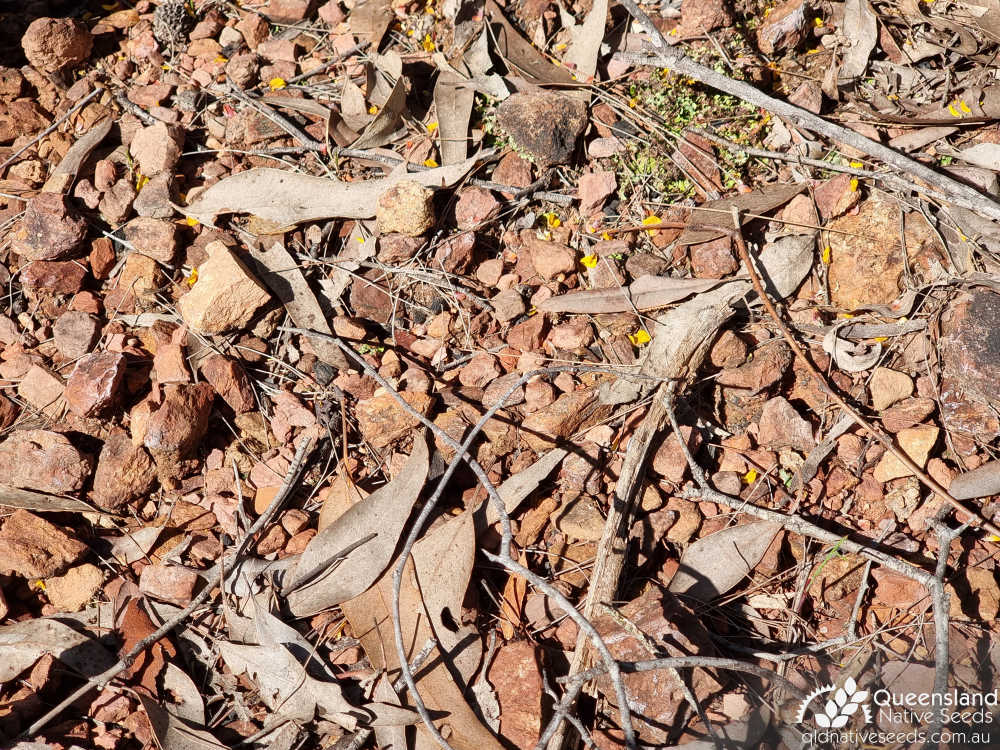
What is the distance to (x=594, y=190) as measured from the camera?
7.63ft

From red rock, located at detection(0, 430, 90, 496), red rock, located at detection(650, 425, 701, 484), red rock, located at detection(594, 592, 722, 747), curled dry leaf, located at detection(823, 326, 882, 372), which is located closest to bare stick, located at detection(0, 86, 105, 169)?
red rock, located at detection(0, 430, 90, 496)

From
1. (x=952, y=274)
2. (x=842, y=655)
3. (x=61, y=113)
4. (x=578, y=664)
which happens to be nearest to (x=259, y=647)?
(x=578, y=664)

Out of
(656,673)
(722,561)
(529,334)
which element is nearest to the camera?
(656,673)

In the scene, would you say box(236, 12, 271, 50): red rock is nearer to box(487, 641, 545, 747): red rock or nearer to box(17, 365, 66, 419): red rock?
box(17, 365, 66, 419): red rock

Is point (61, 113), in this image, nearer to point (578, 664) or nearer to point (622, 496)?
point (622, 496)

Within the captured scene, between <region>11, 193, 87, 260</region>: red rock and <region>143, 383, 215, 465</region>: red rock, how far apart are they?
0.73 meters

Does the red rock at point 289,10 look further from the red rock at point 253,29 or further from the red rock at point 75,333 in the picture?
→ the red rock at point 75,333

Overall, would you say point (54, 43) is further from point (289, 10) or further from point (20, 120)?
point (289, 10)

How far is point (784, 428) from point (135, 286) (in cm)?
228

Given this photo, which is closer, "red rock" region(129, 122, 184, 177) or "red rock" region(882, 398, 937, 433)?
"red rock" region(882, 398, 937, 433)

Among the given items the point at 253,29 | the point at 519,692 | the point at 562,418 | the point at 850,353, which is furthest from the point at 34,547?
the point at 850,353

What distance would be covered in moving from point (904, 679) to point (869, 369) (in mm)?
921

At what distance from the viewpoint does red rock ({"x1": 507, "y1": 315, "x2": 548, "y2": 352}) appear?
7.27ft

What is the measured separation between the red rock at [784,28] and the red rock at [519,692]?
2.29 metres
